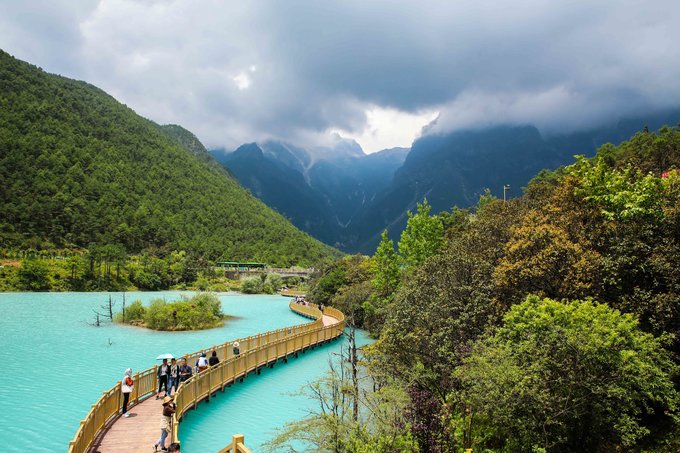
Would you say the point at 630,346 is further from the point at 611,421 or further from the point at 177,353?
the point at 177,353

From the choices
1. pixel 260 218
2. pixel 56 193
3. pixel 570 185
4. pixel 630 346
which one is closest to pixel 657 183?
pixel 570 185

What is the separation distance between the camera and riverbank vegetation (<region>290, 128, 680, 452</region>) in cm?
1132

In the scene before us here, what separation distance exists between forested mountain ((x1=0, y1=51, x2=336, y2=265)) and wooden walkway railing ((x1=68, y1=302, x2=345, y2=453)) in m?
75.7

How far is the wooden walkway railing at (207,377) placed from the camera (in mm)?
11992

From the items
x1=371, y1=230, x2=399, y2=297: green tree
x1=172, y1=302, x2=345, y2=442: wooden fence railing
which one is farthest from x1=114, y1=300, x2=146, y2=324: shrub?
x1=371, y1=230, x2=399, y2=297: green tree

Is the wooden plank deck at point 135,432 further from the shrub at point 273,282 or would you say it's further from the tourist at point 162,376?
the shrub at point 273,282

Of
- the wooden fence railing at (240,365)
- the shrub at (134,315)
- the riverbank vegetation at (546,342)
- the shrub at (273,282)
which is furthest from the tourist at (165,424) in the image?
the shrub at (273,282)

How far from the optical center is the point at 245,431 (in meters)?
17.1

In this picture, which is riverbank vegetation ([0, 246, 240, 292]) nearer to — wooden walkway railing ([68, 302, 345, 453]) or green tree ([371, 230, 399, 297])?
green tree ([371, 230, 399, 297])

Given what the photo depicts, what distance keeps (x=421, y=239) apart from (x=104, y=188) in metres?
106

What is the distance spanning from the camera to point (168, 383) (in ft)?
59.5

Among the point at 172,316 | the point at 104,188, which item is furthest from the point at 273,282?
the point at 104,188

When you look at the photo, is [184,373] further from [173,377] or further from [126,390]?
[126,390]

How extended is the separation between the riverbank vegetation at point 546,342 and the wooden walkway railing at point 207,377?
15.2 ft
